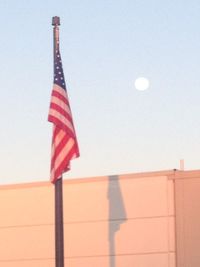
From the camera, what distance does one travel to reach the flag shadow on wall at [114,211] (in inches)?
934

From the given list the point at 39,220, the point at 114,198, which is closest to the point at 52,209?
the point at 39,220

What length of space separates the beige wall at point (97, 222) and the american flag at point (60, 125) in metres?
7.41

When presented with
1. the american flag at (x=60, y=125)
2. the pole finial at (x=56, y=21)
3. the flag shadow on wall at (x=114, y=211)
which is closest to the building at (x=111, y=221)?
the flag shadow on wall at (x=114, y=211)

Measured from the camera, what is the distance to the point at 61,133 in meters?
16.0

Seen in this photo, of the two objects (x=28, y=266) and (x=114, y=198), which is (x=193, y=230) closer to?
(x=114, y=198)

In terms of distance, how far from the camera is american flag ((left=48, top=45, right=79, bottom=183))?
52.3 ft

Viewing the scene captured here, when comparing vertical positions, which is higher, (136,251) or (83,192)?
(83,192)

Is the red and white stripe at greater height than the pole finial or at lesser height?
lesser

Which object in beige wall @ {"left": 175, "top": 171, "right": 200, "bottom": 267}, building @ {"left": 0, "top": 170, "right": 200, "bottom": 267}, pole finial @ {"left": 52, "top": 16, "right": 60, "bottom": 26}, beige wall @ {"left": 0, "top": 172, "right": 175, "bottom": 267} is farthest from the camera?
beige wall @ {"left": 0, "top": 172, "right": 175, "bottom": 267}

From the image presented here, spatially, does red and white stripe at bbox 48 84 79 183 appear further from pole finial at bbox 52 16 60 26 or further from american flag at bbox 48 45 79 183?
pole finial at bbox 52 16 60 26

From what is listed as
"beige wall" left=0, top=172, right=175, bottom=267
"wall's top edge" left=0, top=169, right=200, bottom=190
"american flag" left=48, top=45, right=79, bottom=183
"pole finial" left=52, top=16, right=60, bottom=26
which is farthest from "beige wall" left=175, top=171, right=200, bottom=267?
"pole finial" left=52, top=16, right=60, bottom=26

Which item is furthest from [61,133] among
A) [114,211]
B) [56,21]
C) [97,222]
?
[97,222]

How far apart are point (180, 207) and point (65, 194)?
4.12 meters

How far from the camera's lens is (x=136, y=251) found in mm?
23344
